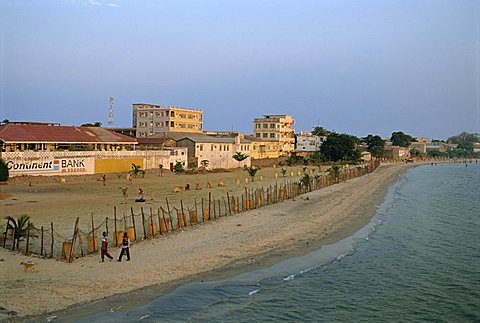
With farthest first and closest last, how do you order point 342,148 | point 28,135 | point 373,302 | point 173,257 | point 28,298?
point 342,148 → point 28,135 → point 173,257 → point 373,302 → point 28,298

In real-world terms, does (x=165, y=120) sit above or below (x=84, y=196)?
above

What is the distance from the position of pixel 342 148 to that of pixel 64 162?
68.7m

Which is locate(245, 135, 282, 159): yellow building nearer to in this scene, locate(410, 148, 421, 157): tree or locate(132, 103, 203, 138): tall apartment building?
locate(132, 103, 203, 138): tall apartment building

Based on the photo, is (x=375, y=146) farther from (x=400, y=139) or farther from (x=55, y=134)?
(x=55, y=134)

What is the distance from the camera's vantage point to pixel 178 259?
70.9 ft

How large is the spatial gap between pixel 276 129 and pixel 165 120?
27.4 metres

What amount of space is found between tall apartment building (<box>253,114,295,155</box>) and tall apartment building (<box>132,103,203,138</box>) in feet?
54.9

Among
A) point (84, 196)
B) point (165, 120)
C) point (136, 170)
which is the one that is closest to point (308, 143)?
point (165, 120)

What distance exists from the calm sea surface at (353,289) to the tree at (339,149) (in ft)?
250

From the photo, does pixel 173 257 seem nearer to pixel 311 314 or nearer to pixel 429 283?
pixel 311 314

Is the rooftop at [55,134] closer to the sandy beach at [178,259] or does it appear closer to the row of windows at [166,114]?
the row of windows at [166,114]

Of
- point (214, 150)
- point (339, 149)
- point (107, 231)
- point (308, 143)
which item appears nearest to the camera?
point (107, 231)

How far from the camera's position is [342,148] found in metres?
106

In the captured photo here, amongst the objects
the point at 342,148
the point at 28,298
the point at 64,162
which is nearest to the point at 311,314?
the point at 28,298
